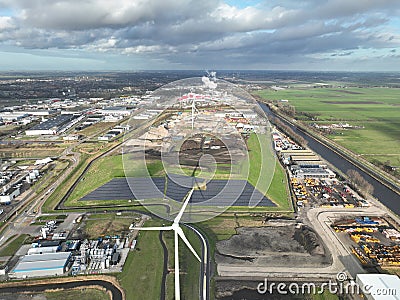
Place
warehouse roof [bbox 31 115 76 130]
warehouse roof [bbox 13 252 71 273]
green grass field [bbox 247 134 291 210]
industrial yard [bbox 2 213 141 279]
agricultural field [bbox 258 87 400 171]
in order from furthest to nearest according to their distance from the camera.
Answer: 1. warehouse roof [bbox 31 115 76 130]
2. agricultural field [bbox 258 87 400 171]
3. green grass field [bbox 247 134 291 210]
4. industrial yard [bbox 2 213 141 279]
5. warehouse roof [bbox 13 252 71 273]

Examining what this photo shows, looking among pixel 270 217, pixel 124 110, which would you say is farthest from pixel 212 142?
pixel 124 110

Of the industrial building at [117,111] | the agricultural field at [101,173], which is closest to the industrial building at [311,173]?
the agricultural field at [101,173]

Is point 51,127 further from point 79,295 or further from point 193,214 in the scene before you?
point 79,295

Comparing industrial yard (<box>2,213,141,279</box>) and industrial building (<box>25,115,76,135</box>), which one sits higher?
industrial building (<box>25,115,76,135</box>)

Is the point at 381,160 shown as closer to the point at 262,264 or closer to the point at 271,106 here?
the point at 262,264

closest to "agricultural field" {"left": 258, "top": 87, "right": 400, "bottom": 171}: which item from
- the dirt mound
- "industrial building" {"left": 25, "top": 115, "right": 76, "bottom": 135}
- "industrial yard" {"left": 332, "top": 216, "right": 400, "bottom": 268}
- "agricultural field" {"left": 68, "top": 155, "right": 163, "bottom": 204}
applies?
"industrial yard" {"left": 332, "top": 216, "right": 400, "bottom": 268}

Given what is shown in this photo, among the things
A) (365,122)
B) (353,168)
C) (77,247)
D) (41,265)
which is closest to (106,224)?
(77,247)

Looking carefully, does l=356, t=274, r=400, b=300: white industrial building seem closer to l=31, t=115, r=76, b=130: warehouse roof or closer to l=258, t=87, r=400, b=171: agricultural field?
l=258, t=87, r=400, b=171: agricultural field
